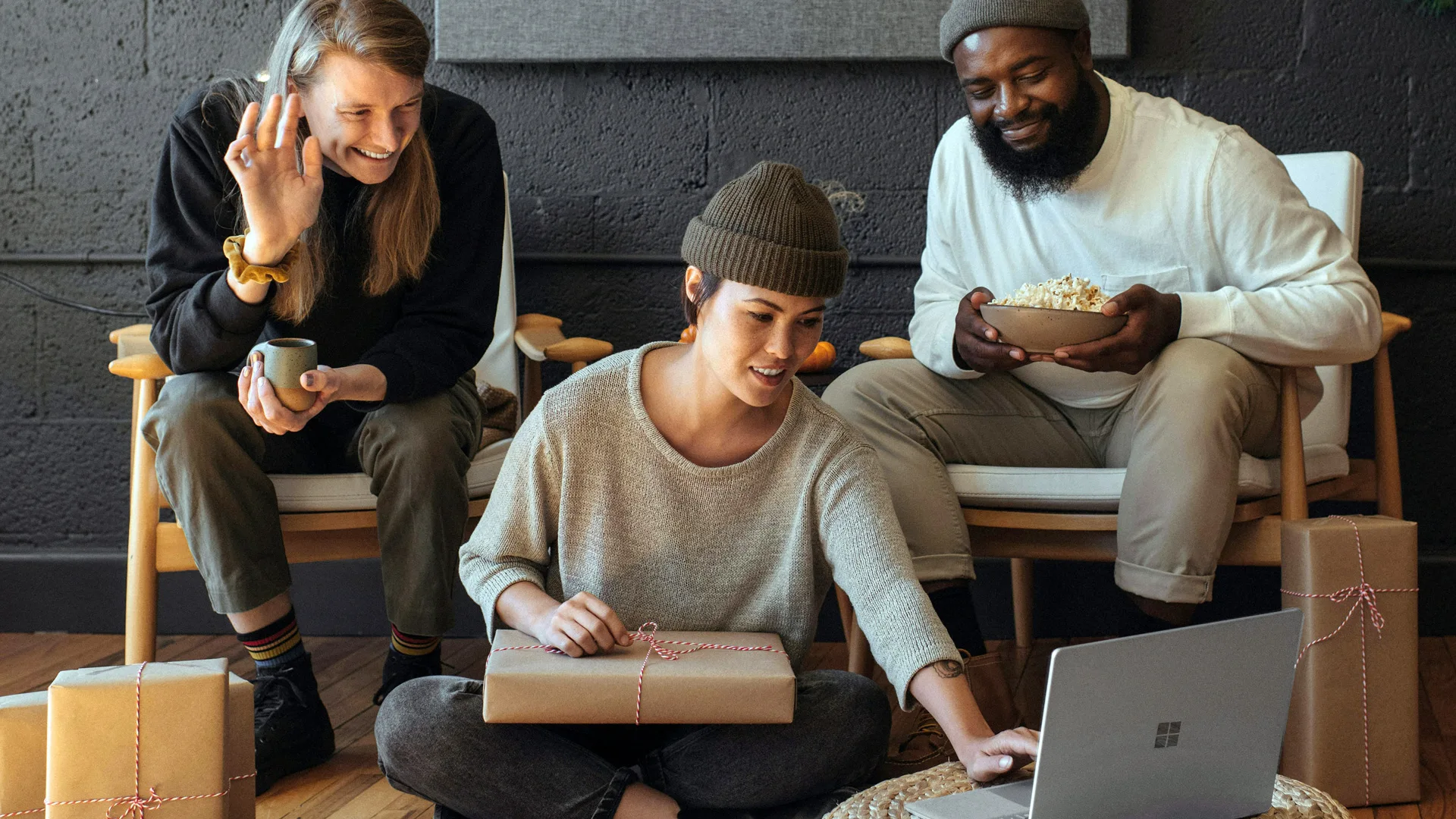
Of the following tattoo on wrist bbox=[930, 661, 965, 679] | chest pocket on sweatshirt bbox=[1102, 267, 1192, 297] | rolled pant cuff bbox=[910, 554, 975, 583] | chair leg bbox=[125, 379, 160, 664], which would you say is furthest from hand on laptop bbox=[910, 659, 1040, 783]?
chair leg bbox=[125, 379, 160, 664]

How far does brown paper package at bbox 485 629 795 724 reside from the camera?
1314mm

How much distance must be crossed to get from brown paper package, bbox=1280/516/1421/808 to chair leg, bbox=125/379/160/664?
5.28 ft

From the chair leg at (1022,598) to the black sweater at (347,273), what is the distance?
44.0 inches

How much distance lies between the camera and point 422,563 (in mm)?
1871

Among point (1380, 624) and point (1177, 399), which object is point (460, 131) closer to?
point (1177, 399)

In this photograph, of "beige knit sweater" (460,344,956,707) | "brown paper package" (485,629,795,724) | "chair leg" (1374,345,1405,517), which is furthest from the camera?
"chair leg" (1374,345,1405,517)

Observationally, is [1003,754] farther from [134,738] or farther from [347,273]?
[347,273]

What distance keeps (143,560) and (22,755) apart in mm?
551

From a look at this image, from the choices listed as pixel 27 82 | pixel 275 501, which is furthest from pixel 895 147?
pixel 27 82

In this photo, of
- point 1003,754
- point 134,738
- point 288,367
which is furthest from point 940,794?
point 288,367

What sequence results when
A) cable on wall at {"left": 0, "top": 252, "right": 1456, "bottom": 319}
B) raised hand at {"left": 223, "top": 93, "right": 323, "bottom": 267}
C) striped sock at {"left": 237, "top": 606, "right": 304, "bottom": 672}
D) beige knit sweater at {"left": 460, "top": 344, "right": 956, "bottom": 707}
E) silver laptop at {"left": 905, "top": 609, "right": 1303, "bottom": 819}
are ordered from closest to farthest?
silver laptop at {"left": 905, "top": 609, "right": 1303, "bottom": 819}, beige knit sweater at {"left": 460, "top": 344, "right": 956, "bottom": 707}, raised hand at {"left": 223, "top": 93, "right": 323, "bottom": 267}, striped sock at {"left": 237, "top": 606, "right": 304, "bottom": 672}, cable on wall at {"left": 0, "top": 252, "right": 1456, "bottom": 319}

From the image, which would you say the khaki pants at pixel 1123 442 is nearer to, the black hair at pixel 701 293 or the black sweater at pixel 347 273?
the black hair at pixel 701 293

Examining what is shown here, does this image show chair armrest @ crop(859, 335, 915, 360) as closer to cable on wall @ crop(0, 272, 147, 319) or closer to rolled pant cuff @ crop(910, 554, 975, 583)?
rolled pant cuff @ crop(910, 554, 975, 583)

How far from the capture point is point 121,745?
53.1 inches
